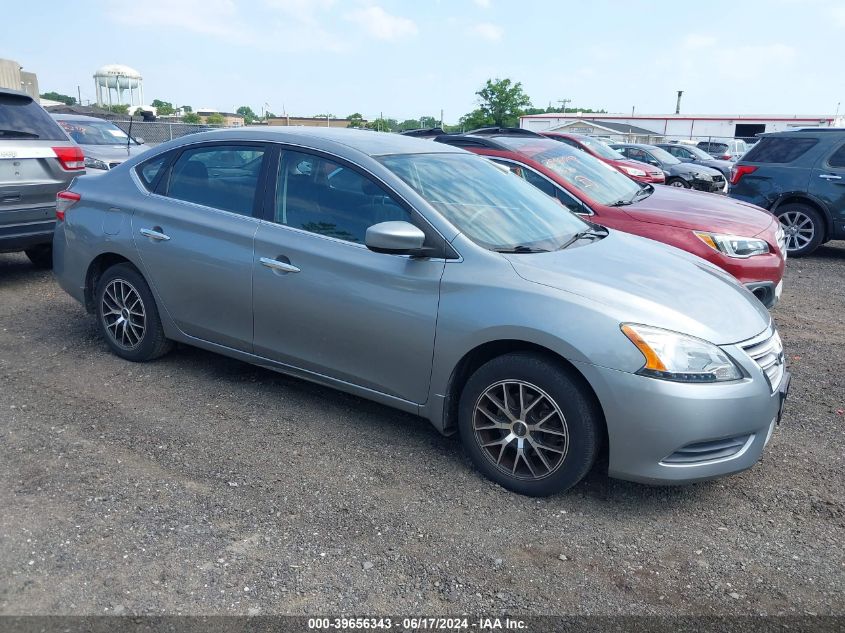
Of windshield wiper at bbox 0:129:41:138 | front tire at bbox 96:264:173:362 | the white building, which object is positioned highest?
the white building

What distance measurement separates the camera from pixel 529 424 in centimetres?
341

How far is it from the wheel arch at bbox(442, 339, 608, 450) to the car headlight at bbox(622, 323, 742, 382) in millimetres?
287

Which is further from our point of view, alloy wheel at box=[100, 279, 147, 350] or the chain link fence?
the chain link fence

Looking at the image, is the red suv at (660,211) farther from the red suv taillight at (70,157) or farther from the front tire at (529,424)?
the red suv taillight at (70,157)

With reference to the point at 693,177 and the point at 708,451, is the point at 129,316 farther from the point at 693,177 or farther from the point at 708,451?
the point at 693,177

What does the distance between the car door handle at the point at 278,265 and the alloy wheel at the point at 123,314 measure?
1246mm

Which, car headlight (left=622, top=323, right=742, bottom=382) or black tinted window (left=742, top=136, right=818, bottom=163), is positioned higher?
black tinted window (left=742, top=136, right=818, bottom=163)

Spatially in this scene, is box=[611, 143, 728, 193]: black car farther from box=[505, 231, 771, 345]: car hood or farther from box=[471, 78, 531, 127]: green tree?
box=[471, 78, 531, 127]: green tree

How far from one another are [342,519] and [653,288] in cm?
186

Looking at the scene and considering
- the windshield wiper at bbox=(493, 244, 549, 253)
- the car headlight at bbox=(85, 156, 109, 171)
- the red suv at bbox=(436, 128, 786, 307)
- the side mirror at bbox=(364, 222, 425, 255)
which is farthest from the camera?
the car headlight at bbox=(85, 156, 109, 171)

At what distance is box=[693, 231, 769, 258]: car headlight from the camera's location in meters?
5.95

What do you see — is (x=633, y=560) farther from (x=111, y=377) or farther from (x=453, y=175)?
(x=111, y=377)

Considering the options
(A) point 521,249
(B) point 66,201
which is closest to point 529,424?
(A) point 521,249

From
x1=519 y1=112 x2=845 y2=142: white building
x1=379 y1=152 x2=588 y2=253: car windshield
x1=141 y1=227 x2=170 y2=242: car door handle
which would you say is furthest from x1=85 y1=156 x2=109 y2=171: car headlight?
x1=519 y1=112 x2=845 y2=142: white building
